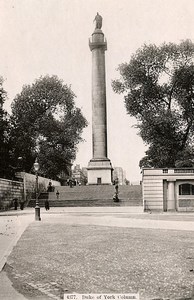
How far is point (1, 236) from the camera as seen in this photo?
1727cm

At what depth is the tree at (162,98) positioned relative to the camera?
46281 millimetres

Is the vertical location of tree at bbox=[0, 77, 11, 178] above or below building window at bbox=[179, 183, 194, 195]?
above

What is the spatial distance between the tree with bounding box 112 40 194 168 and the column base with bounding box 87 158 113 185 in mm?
7774

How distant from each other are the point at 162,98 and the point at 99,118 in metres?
8.29

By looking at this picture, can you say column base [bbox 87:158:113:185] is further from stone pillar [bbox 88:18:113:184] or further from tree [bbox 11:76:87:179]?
tree [bbox 11:76:87:179]

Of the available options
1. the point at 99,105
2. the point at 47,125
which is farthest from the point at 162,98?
the point at 47,125

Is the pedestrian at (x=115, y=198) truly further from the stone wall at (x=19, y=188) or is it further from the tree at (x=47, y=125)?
the tree at (x=47, y=125)

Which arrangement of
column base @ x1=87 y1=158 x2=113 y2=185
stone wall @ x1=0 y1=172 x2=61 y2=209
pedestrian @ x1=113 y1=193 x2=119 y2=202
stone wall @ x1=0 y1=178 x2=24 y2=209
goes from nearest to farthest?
1. stone wall @ x1=0 y1=178 x2=24 y2=209
2. stone wall @ x1=0 y1=172 x2=61 y2=209
3. pedestrian @ x1=113 y1=193 x2=119 y2=202
4. column base @ x1=87 y1=158 x2=113 y2=185

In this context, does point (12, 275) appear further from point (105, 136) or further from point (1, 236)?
point (105, 136)

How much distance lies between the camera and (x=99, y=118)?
2121 inches

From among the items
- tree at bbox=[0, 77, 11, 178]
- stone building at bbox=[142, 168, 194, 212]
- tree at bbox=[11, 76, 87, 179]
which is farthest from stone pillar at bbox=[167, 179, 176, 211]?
tree at bbox=[11, 76, 87, 179]

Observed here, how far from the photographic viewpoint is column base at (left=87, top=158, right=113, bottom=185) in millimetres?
54656

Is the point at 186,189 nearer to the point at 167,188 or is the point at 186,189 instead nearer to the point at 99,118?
the point at 167,188

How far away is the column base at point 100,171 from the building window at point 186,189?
16.4 metres
